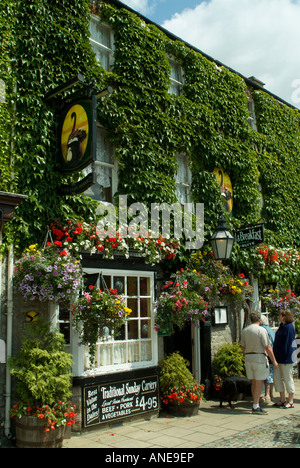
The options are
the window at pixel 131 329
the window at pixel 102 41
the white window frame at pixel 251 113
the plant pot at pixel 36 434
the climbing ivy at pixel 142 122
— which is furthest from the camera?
the white window frame at pixel 251 113

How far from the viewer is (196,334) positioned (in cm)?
959

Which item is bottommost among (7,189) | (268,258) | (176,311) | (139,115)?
(176,311)

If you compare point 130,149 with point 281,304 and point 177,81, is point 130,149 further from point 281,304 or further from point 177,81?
point 281,304

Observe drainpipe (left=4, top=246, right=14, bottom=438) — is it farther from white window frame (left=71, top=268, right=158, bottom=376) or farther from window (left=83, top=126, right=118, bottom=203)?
window (left=83, top=126, right=118, bottom=203)

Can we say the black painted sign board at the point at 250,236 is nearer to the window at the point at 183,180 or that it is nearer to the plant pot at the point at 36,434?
the window at the point at 183,180

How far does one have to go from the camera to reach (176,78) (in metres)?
10.8

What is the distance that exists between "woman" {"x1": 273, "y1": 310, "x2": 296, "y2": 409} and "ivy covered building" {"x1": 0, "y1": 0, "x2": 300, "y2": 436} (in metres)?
1.78

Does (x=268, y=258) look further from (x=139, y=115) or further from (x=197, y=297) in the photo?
(x=139, y=115)

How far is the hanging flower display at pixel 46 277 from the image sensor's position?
20.2ft

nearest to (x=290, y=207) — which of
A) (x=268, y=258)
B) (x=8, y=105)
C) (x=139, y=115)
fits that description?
(x=268, y=258)

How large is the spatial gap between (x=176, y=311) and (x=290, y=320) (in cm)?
234

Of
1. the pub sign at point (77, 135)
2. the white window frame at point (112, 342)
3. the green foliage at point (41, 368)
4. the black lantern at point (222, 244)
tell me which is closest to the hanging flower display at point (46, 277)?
the green foliage at point (41, 368)

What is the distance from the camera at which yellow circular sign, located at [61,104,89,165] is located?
657 cm

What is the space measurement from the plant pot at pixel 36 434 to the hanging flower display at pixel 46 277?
63.4 inches
